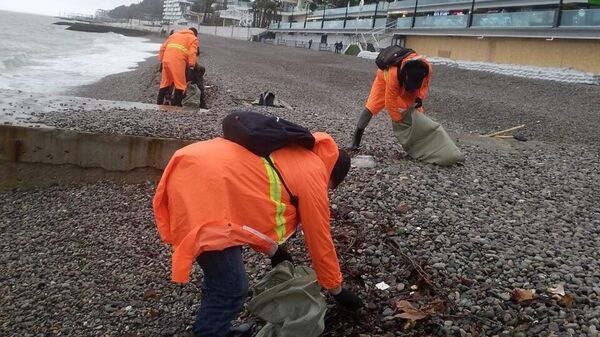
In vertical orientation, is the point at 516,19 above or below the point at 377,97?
above

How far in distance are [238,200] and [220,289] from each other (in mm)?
508

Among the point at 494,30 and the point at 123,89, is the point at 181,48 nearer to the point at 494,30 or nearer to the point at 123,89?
the point at 123,89

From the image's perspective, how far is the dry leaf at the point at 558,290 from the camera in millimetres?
3125

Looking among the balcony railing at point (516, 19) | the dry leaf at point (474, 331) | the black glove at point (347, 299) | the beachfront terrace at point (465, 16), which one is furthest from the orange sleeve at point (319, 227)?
the balcony railing at point (516, 19)

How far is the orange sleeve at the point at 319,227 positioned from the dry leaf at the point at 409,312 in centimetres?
63

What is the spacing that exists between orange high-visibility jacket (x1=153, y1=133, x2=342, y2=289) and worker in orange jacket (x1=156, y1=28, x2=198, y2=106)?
690cm

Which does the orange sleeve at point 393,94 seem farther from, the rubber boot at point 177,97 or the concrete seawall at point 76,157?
the rubber boot at point 177,97

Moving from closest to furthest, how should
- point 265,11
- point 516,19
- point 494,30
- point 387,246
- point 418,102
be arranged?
point 387,246
point 418,102
point 516,19
point 494,30
point 265,11

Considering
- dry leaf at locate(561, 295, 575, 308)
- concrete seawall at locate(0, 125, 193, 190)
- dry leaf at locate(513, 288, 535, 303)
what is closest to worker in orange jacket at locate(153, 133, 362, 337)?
dry leaf at locate(513, 288, 535, 303)

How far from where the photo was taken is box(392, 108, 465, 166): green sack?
580 centimetres

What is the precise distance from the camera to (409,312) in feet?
10.2

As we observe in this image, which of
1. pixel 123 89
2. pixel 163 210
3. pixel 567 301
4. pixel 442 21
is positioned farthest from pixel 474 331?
pixel 442 21

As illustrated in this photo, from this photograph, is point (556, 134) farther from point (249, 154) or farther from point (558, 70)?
point (558, 70)

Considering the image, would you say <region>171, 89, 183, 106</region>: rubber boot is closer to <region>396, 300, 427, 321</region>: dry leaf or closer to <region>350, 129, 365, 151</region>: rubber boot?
<region>350, 129, 365, 151</region>: rubber boot
